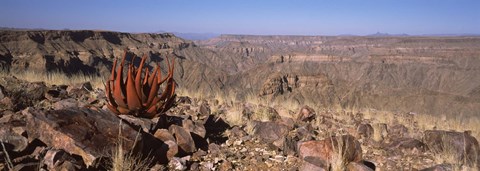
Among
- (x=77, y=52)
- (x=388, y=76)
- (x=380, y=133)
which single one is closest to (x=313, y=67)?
(x=388, y=76)

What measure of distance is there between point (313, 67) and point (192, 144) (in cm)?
13112

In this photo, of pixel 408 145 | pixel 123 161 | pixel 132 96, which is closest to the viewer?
pixel 123 161

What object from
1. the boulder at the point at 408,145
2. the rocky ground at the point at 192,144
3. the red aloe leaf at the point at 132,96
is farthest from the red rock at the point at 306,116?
the red aloe leaf at the point at 132,96

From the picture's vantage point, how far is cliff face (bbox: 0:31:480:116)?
60.3 m

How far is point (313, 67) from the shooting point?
13150cm

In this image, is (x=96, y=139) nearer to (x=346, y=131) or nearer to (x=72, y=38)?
(x=346, y=131)

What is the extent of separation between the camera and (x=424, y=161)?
12.8 feet

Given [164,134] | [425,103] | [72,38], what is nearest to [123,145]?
[164,134]

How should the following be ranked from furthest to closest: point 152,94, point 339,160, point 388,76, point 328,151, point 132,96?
point 388,76 < point 152,94 < point 132,96 < point 328,151 < point 339,160

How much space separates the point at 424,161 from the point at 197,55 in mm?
150216

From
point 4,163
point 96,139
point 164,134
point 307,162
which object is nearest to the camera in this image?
point 4,163

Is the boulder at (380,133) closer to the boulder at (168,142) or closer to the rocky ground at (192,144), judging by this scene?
the rocky ground at (192,144)

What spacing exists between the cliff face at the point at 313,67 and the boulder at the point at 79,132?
2069 cm

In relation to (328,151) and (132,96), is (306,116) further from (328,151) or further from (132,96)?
(132,96)
